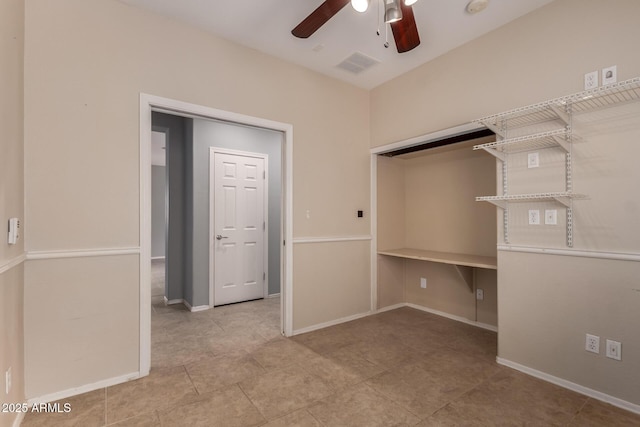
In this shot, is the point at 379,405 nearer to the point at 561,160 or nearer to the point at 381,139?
the point at 561,160

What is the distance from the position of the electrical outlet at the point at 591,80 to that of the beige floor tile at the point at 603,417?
2128 millimetres

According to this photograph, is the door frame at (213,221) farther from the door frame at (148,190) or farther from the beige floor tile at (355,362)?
the beige floor tile at (355,362)

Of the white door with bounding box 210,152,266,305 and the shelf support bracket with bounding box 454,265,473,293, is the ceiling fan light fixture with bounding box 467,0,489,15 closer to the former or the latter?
the shelf support bracket with bounding box 454,265,473,293

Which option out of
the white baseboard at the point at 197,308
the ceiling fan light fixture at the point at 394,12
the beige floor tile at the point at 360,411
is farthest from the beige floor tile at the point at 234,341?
the ceiling fan light fixture at the point at 394,12

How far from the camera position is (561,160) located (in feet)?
7.30

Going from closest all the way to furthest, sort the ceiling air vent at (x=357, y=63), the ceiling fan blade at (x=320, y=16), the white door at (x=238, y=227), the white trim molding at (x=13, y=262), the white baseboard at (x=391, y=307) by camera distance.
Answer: the white trim molding at (x=13, y=262) → the ceiling fan blade at (x=320, y=16) → the ceiling air vent at (x=357, y=63) → the white baseboard at (x=391, y=307) → the white door at (x=238, y=227)

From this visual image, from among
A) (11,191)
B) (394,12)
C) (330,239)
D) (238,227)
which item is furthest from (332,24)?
(238,227)

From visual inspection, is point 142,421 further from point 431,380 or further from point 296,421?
point 431,380

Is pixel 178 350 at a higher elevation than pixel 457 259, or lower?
lower

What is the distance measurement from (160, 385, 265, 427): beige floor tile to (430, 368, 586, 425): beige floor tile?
1.13 meters

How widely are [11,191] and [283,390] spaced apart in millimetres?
2076

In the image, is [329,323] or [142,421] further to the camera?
[329,323]

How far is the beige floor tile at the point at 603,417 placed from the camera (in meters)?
1.77

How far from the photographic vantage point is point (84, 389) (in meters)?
2.09
